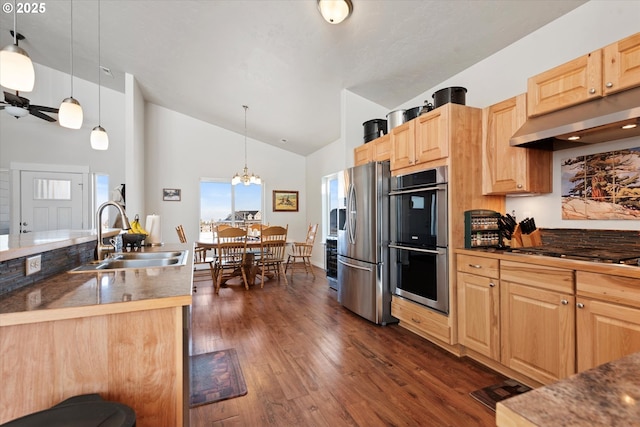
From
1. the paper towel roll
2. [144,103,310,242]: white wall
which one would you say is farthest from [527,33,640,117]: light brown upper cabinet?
[144,103,310,242]: white wall

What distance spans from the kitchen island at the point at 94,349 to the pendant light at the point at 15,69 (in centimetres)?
102

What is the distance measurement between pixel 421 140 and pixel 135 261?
2564 mm

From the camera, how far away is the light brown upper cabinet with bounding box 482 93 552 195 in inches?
87.8

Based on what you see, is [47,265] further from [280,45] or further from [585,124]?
[585,124]

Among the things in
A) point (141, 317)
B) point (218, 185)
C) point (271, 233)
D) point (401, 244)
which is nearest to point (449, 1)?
point (401, 244)

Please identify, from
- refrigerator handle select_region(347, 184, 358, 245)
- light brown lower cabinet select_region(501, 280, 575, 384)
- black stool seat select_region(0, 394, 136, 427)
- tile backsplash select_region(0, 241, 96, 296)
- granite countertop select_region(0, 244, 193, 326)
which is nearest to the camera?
black stool seat select_region(0, 394, 136, 427)

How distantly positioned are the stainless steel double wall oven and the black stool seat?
2286 millimetres

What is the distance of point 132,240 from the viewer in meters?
2.55

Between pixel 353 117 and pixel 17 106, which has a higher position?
pixel 17 106

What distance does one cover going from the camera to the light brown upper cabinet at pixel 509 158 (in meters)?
2.23

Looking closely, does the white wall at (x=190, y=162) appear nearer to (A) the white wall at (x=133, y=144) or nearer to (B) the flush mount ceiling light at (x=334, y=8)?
(A) the white wall at (x=133, y=144)

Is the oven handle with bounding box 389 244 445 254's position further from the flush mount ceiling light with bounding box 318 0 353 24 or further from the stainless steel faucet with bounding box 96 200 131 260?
the stainless steel faucet with bounding box 96 200 131 260

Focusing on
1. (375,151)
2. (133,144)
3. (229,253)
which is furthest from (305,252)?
(133,144)

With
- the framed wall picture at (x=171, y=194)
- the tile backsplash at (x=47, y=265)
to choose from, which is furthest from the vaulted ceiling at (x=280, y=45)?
the tile backsplash at (x=47, y=265)
